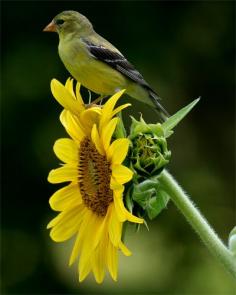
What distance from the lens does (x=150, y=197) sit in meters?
1.47

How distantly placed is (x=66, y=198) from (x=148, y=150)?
1.10ft

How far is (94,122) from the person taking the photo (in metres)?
1.64

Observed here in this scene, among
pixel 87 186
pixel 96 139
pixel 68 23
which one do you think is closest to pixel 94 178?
pixel 87 186

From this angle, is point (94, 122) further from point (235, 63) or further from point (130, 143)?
point (235, 63)

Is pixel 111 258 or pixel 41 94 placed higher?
pixel 111 258

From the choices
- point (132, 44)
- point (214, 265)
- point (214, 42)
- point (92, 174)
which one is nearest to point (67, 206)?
point (92, 174)

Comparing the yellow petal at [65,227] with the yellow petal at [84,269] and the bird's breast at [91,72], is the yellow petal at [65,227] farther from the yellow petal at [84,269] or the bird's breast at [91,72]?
the bird's breast at [91,72]

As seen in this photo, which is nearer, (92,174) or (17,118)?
(92,174)

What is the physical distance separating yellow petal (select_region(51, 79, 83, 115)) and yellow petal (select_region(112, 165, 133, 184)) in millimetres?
224

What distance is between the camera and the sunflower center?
5.51ft

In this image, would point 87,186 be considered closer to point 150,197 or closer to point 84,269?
point 84,269

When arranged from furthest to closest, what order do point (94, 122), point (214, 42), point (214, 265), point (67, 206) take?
point (214, 42)
point (214, 265)
point (67, 206)
point (94, 122)

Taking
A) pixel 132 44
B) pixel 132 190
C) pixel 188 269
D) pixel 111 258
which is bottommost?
pixel 188 269

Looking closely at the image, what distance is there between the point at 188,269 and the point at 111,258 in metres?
3.28
